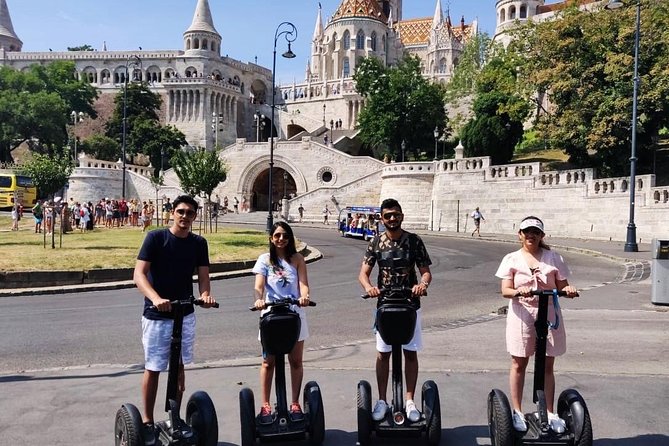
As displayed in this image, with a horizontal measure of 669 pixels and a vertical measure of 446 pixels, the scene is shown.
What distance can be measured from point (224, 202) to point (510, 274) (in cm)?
5574

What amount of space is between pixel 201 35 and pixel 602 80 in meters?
71.1

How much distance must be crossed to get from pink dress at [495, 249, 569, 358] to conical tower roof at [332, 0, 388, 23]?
91281 mm

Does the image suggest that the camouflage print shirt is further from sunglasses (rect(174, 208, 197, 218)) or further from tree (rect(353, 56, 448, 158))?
tree (rect(353, 56, 448, 158))

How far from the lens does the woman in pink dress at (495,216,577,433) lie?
430 cm

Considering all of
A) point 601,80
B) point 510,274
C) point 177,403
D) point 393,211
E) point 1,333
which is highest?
point 601,80

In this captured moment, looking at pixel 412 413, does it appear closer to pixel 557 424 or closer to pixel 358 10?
pixel 557 424

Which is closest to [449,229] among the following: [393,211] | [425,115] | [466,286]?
[425,115]

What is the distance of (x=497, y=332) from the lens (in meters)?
8.72

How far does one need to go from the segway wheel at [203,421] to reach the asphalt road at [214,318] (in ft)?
9.96

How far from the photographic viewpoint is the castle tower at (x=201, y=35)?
8875 cm

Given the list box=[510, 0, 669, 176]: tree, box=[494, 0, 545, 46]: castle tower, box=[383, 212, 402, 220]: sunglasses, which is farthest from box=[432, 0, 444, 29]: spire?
box=[383, 212, 402, 220]: sunglasses

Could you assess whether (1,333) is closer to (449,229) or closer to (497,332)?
(497,332)

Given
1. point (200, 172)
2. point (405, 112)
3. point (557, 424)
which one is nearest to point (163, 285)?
point (557, 424)

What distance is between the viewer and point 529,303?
4.32m
